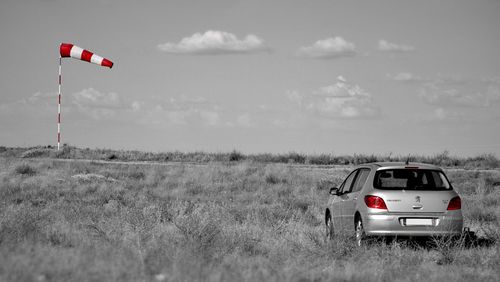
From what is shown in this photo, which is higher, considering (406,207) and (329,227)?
(406,207)

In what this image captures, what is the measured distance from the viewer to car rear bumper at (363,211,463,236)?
12148mm

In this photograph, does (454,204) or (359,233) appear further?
(359,233)

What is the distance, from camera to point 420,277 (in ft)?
30.9

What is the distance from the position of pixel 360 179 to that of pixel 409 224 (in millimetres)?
1539

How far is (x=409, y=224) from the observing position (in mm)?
12219

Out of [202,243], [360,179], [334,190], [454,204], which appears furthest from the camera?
[334,190]

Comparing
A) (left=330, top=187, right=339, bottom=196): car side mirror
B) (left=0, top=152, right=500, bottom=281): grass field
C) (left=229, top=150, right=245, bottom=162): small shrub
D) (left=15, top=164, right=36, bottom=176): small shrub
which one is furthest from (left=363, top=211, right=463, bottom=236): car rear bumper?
(left=229, top=150, right=245, bottom=162): small shrub

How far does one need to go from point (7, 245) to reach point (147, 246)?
6.81ft

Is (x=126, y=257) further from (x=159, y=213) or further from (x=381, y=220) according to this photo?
(x=159, y=213)

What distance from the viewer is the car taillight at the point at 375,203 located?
1223cm

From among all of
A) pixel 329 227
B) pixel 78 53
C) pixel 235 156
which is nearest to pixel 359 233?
pixel 329 227

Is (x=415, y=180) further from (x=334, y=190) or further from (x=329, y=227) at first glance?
(x=329, y=227)

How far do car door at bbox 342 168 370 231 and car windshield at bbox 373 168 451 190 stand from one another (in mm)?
394

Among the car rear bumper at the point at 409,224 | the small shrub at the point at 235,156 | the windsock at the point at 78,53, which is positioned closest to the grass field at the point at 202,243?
the car rear bumper at the point at 409,224
